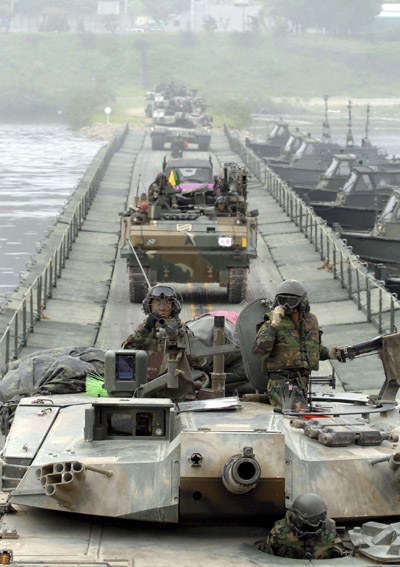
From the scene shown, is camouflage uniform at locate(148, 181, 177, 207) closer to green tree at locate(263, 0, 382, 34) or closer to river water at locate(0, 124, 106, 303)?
river water at locate(0, 124, 106, 303)

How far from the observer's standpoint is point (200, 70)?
440 feet

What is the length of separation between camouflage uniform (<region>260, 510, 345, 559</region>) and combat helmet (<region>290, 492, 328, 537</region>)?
50 millimetres

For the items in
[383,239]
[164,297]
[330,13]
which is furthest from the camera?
[330,13]

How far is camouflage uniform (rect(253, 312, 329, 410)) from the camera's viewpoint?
496 inches

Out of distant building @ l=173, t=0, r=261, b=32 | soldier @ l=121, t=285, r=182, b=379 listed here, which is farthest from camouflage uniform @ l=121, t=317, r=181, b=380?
distant building @ l=173, t=0, r=261, b=32

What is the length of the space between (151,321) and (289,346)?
4.85 feet

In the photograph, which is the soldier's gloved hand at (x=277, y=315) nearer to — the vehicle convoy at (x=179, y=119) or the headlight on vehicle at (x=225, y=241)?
the headlight on vehicle at (x=225, y=241)

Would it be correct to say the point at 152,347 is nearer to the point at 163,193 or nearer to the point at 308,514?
the point at 308,514

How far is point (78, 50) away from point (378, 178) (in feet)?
296

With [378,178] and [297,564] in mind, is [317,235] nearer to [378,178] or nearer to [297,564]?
[378,178]

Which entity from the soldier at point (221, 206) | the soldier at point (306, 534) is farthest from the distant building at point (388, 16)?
the soldier at point (306, 534)

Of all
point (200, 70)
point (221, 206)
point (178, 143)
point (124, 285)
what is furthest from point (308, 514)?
point (200, 70)

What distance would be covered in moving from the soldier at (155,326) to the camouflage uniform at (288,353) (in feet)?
3.74

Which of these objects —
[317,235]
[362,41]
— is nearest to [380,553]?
[317,235]
